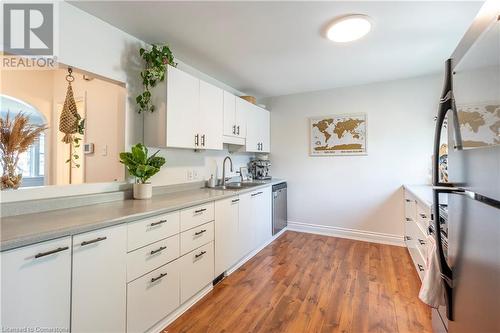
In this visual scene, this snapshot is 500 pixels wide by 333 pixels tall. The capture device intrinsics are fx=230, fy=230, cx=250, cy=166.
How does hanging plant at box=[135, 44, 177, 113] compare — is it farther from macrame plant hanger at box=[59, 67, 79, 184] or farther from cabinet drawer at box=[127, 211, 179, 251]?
cabinet drawer at box=[127, 211, 179, 251]

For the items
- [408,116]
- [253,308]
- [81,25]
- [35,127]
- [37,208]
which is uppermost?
[81,25]

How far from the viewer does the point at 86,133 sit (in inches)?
102

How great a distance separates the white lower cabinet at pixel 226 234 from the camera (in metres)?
2.26

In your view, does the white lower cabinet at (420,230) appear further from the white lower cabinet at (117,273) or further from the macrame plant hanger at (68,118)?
the macrame plant hanger at (68,118)

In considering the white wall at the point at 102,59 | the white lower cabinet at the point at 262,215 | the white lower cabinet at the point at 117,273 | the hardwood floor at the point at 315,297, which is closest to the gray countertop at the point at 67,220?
the white lower cabinet at the point at 117,273

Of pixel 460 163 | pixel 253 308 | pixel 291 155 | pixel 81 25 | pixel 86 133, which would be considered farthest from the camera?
pixel 291 155

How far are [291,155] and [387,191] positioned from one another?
1566 mm

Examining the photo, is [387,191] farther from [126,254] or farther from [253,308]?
[126,254]

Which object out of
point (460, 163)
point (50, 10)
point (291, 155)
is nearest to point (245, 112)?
point (291, 155)

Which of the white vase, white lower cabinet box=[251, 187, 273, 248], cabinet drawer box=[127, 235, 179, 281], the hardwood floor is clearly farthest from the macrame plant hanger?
white lower cabinet box=[251, 187, 273, 248]

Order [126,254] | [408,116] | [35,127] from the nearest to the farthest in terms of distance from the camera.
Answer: [126,254] → [35,127] → [408,116]

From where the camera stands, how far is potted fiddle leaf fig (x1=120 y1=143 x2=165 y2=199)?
6.46 ft

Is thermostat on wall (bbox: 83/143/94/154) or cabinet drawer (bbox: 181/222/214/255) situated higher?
thermostat on wall (bbox: 83/143/94/154)

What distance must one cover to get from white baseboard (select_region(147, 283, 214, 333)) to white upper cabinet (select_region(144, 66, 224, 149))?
137 centimetres
